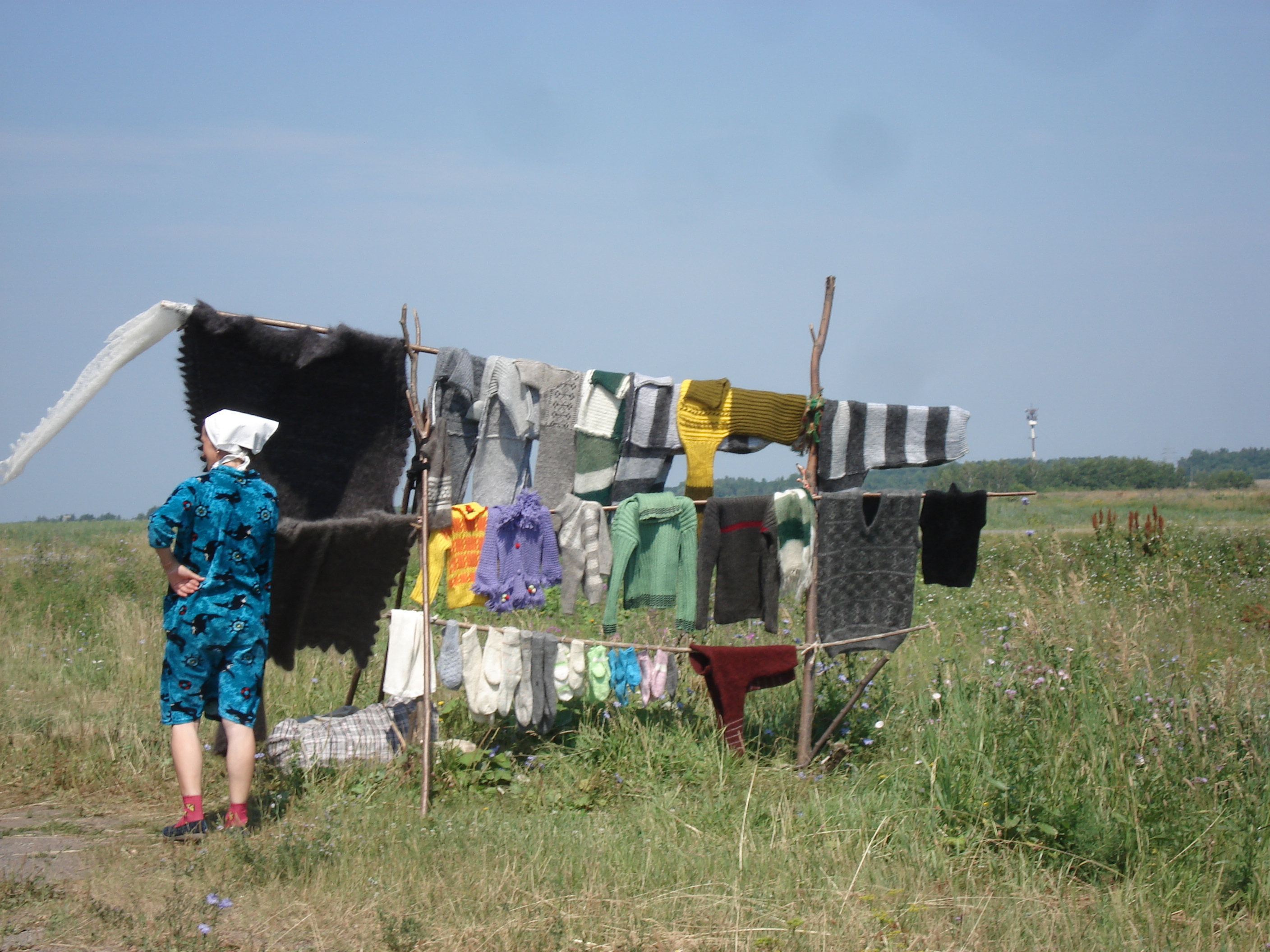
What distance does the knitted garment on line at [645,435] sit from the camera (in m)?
5.18

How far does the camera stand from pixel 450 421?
4.96 m

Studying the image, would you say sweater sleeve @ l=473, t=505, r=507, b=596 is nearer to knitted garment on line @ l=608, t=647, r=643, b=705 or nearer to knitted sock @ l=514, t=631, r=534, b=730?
knitted sock @ l=514, t=631, r=534, b=730

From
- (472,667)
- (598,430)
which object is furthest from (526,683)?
(598,430)

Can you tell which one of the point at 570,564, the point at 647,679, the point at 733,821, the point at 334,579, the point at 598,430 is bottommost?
the point at 733,821

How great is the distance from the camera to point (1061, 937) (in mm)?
3572

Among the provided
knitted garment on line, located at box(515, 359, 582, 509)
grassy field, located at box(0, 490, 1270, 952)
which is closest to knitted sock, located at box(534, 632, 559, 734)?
grassy field, located at box(0, 490, 1270, 952)

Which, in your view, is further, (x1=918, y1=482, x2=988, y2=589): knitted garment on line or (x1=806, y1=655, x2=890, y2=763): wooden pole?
Result: (x1=918, y1=482, x2=988, y2=589): knitted garment on line

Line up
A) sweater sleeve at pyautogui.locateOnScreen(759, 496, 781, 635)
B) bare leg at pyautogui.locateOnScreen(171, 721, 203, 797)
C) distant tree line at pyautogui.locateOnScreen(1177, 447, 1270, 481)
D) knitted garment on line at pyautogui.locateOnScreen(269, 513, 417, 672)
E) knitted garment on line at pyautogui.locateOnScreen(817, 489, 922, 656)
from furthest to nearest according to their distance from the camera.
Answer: distant tree line at pyautogui.locateOnScreen(1177, 447, 1270, 481)
knitted garment on line at pyautogui.locateOnScreen(817, 489, 922, 656)
sweater sleeve at pyautogui.locateOnScreen(759, 496, 781, 635)
knitted garment on line at pyautogui.locateOnScreen(269, 513, 417, 672)
bare leg at pyautogui.locateOnScreen(171, 721, 203, 797)

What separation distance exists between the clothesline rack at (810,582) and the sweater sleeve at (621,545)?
84 mm

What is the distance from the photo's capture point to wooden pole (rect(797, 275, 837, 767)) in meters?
5.36

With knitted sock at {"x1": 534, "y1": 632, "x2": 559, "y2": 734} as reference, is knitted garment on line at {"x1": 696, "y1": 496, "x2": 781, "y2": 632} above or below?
above

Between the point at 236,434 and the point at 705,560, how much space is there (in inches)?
94.2

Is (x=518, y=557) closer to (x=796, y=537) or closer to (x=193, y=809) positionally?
(x=796, y=537)

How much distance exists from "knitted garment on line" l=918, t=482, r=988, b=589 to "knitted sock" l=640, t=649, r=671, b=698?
1629 mm
